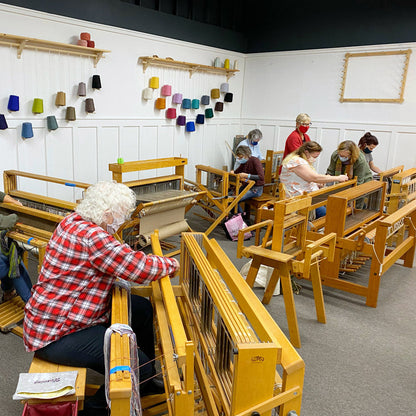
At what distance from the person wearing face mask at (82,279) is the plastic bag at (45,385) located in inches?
3.2

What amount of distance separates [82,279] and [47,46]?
4.06 metres

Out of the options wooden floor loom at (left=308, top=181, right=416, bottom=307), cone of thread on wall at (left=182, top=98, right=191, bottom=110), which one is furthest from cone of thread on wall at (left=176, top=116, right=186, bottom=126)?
wooden floor loom at (left=308, top=181, right=416, bottom=307)

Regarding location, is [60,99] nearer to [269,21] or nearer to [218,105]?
[218,105]

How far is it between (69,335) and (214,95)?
611 centimetres

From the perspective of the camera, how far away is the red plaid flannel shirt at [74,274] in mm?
1754

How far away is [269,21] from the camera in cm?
758

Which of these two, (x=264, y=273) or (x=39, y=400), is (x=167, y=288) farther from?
(x=264, y=273)

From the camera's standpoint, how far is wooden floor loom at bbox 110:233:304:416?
1140mm

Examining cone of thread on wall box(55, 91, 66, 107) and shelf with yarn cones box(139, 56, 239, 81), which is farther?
shelf with yarn cones box(139, 56, 239, 81)

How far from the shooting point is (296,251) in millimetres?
3051

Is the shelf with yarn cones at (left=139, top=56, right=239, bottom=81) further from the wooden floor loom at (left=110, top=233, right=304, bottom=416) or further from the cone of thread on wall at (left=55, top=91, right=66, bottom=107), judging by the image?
the wooden floor loom at (left=110, top=233, right=304, bottom=416)

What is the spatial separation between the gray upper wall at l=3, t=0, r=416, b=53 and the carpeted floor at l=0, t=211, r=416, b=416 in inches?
149

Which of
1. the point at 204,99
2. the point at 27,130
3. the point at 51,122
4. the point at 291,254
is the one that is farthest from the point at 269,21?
the point at 291,254

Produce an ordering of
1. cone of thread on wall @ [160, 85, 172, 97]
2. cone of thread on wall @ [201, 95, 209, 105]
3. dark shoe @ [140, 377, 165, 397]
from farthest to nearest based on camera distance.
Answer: cone of thread on wall @ [201, 95, 209, 105], cone of thread on wall @ [160, 85, 172, 97], dark shoe @ [140, 377, 165, 397]
